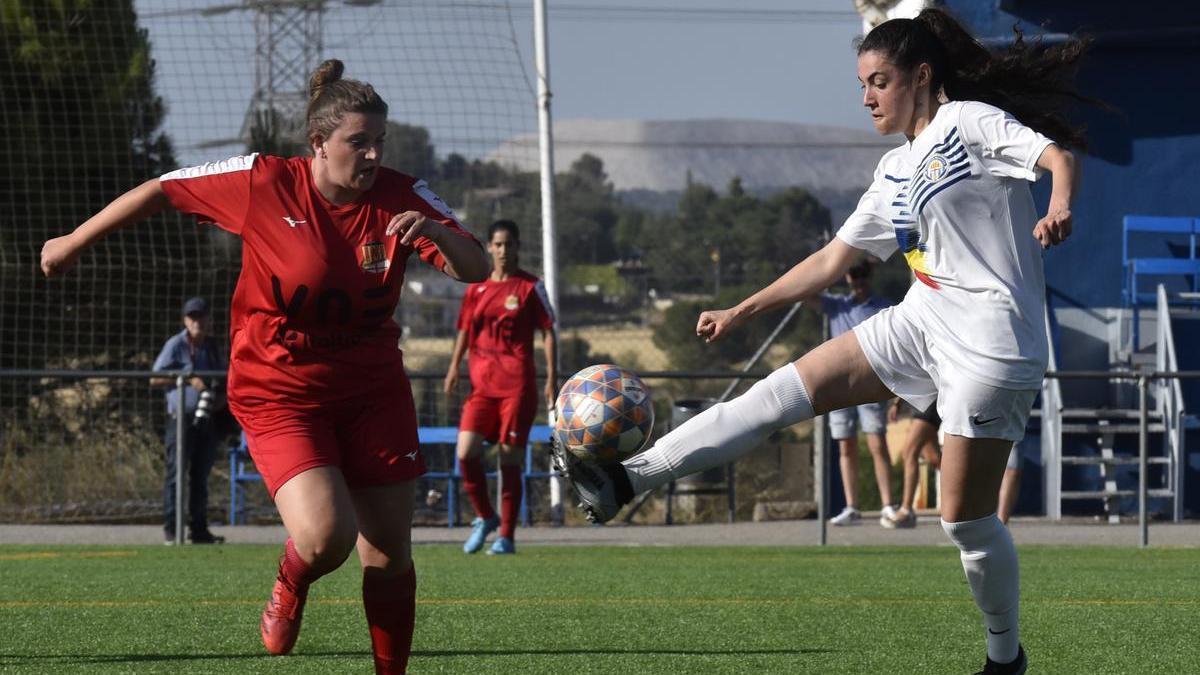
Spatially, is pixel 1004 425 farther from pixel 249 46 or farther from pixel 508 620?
pixel 249 46

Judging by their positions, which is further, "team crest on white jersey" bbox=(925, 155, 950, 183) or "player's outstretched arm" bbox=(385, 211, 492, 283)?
"team crest on white jersey" bbox=(925, 155, 950, 183)

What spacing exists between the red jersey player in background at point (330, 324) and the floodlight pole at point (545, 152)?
10.2 meters

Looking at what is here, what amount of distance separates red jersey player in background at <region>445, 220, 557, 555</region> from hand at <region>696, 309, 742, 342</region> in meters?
→ 5.89

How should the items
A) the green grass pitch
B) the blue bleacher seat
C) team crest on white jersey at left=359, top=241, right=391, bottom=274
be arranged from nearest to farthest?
team crest on white jersey at left=359, top=241, right=391, bottom=274 → the green grass pitch → the blue bleacher seat

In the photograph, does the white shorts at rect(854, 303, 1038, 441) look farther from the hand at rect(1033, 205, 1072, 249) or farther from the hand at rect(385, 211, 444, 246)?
the hand at rect(385, 211, 444, 246)

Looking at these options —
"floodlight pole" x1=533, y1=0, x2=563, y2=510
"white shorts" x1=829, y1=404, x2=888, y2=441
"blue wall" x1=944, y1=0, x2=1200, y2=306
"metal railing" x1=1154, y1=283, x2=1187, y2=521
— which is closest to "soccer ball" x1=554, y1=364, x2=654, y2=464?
"white shorts" x1=829, y1=404, x2=888, y2=441

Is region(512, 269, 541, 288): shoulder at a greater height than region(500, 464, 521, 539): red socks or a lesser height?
greater

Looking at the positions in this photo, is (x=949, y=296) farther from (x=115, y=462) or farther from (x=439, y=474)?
(x=115, y=462)

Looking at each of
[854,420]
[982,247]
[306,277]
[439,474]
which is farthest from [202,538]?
[982,247]

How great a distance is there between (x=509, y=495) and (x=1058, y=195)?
7.23m

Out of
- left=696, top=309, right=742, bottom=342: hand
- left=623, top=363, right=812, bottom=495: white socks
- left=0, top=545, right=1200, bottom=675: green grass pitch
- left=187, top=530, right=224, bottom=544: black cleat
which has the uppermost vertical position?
left=696, top=309, right=742, bottom=342: hand

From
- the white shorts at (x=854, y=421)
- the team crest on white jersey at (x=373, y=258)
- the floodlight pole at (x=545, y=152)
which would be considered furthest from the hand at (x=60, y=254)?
the floodlight pole at (x=545, y=152)

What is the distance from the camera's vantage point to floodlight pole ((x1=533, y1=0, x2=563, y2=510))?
1563 centimetres

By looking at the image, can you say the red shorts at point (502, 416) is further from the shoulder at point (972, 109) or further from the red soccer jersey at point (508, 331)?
the shoulder at point (972, 109)
